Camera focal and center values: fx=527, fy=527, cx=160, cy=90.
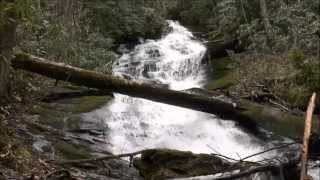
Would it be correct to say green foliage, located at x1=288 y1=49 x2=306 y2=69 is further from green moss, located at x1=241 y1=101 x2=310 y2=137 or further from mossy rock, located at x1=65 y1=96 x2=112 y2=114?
mossy rock, located at x1=65 y1=96 x2=112 y2=114

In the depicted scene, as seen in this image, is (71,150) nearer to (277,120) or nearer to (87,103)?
(277,120)

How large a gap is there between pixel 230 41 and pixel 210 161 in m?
13.6

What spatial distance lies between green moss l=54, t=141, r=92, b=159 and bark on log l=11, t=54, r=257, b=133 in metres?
1.17

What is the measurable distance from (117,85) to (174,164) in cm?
175

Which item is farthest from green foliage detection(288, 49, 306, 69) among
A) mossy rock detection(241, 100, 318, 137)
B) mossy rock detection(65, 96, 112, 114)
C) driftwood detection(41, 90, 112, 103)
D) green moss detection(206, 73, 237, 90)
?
driftwood detection(41, 90, 112, 103)

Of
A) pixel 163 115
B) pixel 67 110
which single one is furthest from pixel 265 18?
pixel 67 110

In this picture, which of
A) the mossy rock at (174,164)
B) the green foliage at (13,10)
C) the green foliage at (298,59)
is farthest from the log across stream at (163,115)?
the green foliage at (298,59)

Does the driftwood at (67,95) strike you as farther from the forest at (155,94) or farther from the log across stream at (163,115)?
the log across stream at (163,115)

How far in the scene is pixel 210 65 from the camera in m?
20.1

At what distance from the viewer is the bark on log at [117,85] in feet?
28.0

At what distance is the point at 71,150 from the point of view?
9.09 m

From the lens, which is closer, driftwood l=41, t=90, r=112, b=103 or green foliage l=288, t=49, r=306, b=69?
driftwood l=41, t=90, r=112, b=103

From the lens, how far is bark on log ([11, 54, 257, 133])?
8.54 meters

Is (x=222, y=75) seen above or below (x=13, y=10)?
below
